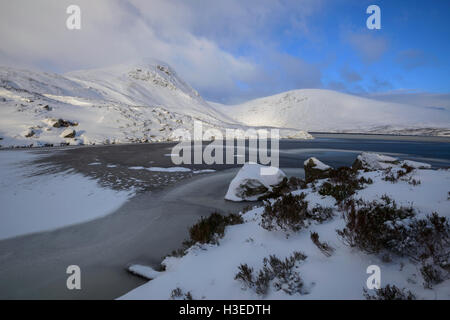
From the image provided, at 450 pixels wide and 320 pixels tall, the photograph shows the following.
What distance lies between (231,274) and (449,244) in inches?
103

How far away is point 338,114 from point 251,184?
165 metres

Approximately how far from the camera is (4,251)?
4500mm

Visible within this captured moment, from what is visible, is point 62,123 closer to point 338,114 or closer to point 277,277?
point 277,277

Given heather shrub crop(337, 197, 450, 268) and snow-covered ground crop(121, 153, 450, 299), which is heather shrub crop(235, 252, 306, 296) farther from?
heather shrub crop(337, 197, 450, 268)

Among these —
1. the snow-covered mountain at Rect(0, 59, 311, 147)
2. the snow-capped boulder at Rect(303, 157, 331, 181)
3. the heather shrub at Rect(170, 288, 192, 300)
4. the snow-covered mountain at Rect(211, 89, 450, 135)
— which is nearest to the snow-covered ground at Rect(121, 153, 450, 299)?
the heather shrub at Rect(170, 288, 192, 300)

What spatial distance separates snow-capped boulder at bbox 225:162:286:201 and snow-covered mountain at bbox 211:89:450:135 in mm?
113933

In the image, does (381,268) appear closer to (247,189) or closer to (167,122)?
(247,189)

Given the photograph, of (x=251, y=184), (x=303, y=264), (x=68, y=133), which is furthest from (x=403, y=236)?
(x=68, y=133)

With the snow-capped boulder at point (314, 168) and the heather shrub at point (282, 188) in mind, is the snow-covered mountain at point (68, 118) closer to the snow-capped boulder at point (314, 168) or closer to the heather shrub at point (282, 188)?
the heather shrub at point (282, 188)

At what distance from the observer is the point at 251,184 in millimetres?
8625

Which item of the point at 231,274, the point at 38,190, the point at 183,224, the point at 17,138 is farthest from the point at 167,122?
the point at 231,274

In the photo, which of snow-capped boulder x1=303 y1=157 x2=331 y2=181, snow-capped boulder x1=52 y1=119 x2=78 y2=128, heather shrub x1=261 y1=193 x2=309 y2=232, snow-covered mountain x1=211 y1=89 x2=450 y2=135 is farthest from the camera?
snow-covered mountain x1=211 y1=89 x2=450 y2=135

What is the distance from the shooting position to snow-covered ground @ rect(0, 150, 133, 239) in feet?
18.6
